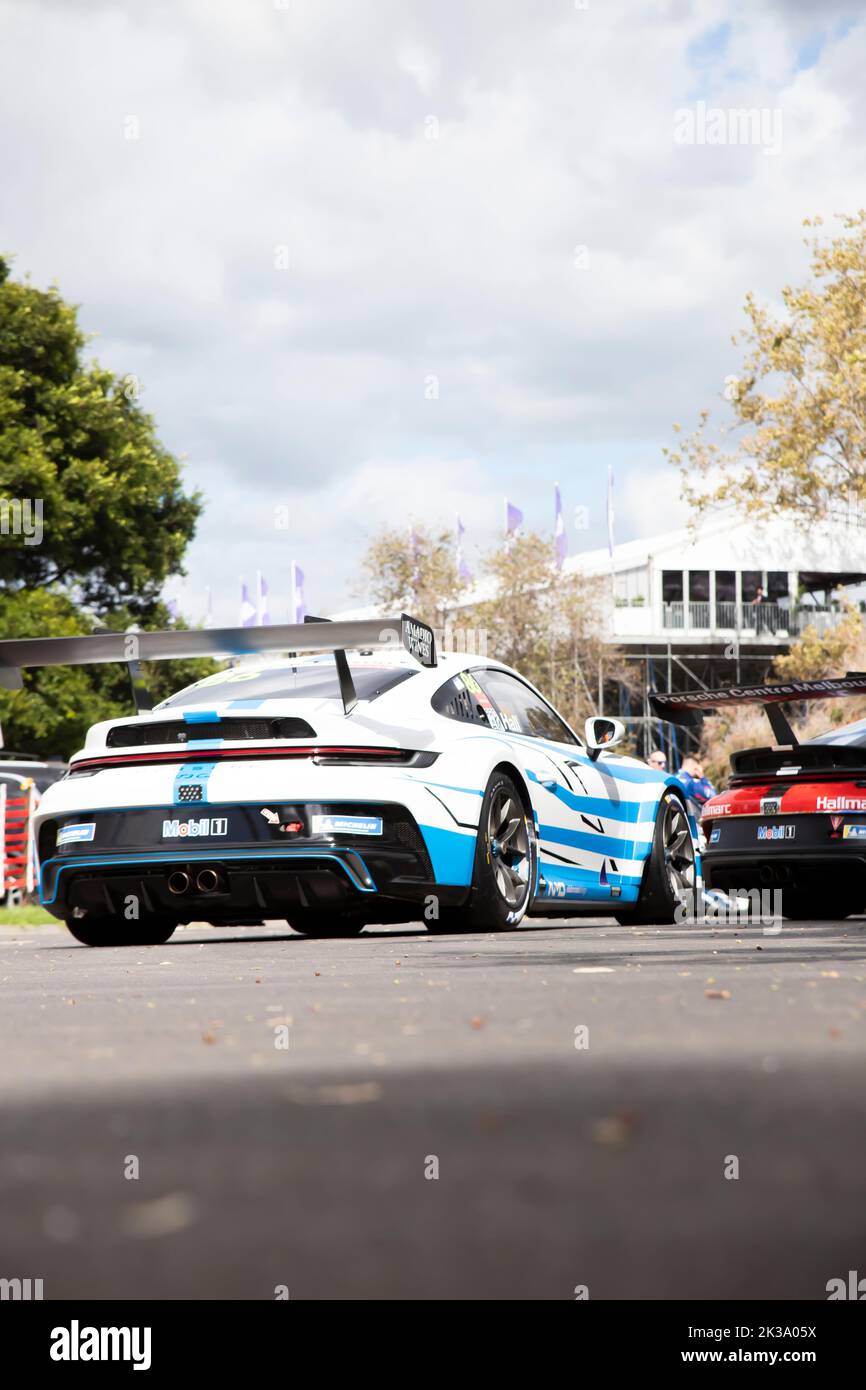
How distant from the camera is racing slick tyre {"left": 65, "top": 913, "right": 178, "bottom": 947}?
30.6 ft

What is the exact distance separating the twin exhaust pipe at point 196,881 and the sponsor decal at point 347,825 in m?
0.54

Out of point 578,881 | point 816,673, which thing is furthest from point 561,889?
point 816,673

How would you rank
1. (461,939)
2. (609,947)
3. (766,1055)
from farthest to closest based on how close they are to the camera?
(461,939) < (609,947) < (766,1055)

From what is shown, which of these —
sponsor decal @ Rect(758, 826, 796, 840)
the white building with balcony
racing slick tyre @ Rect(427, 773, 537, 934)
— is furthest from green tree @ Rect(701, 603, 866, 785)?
racing slick tyre @ Rect(427, 773, 537, 934)

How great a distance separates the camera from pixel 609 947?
7832 millimetres

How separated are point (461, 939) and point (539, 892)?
1.02 meters

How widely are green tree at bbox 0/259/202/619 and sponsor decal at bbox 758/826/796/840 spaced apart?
22867 mm

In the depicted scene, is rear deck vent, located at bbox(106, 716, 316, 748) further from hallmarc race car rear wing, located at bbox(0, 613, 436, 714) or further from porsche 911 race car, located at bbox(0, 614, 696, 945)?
hallmarc race car rear wing, located at bbox(0, 613, 436, 714)

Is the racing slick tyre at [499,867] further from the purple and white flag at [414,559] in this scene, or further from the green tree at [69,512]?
the purple and white flag at [414,559]

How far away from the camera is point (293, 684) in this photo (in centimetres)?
919

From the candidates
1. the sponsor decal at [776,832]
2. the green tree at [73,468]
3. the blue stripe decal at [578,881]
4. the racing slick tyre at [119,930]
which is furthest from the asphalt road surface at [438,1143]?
the green tree at [73,468]

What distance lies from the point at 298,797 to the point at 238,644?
75 centimetres
